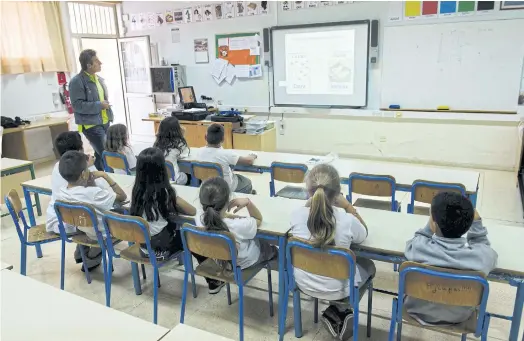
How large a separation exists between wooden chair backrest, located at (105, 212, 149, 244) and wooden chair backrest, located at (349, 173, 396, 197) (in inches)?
60.9

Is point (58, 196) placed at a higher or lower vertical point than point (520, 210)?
higher

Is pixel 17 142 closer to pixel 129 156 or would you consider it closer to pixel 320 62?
pixel 129 156

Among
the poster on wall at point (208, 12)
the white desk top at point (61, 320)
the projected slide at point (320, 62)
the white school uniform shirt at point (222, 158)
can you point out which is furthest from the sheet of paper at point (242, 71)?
the white desk top at point (61, 320)

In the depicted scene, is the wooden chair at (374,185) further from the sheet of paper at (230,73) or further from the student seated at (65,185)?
the sheet of paper at (230,73)

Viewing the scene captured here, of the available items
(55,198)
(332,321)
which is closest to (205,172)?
(55,198)

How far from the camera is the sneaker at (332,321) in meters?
2.19

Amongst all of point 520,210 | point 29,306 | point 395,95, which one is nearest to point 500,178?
point 520,210

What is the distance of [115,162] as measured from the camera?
12.9ft

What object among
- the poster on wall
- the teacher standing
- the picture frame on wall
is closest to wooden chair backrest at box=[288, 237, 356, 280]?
the teacher standing

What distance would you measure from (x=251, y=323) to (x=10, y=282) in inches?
52.5

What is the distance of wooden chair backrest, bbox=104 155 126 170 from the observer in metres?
3.87

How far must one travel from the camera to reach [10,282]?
1.64 meters

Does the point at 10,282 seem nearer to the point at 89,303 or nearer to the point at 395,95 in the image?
the point at 89,303

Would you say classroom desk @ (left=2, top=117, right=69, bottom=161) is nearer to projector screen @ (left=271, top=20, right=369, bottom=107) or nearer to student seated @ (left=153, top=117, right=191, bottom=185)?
student seated @ (left=153, top=117, right=191, bottom=185)
